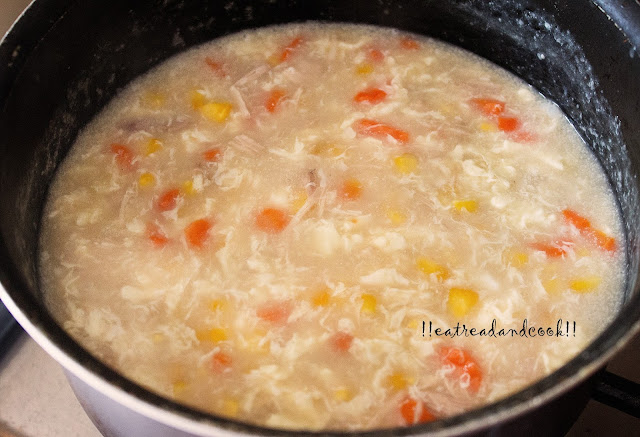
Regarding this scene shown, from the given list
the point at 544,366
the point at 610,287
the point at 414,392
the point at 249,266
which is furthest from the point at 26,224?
the point at 610,287

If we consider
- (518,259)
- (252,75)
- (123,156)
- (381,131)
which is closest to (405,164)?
(381,131)

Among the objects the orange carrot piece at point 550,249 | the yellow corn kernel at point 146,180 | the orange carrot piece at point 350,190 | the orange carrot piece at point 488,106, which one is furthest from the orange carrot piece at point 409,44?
the yellow corn kernel at point 146,180

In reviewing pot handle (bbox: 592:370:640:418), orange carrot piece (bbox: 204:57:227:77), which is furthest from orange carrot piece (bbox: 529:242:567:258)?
orange carrot piece (bbox: 204:57:227:77)

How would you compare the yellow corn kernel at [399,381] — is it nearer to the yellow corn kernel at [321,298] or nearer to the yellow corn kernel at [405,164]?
the yellow corn kernel at [321,298]

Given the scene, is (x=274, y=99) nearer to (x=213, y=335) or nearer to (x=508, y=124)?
(x=508, y=124)

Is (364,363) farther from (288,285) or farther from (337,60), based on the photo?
(337,60)

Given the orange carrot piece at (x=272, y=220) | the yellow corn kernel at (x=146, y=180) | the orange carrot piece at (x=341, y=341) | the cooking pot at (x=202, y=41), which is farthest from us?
the yellow corn kernel at (x=146, y=180)
